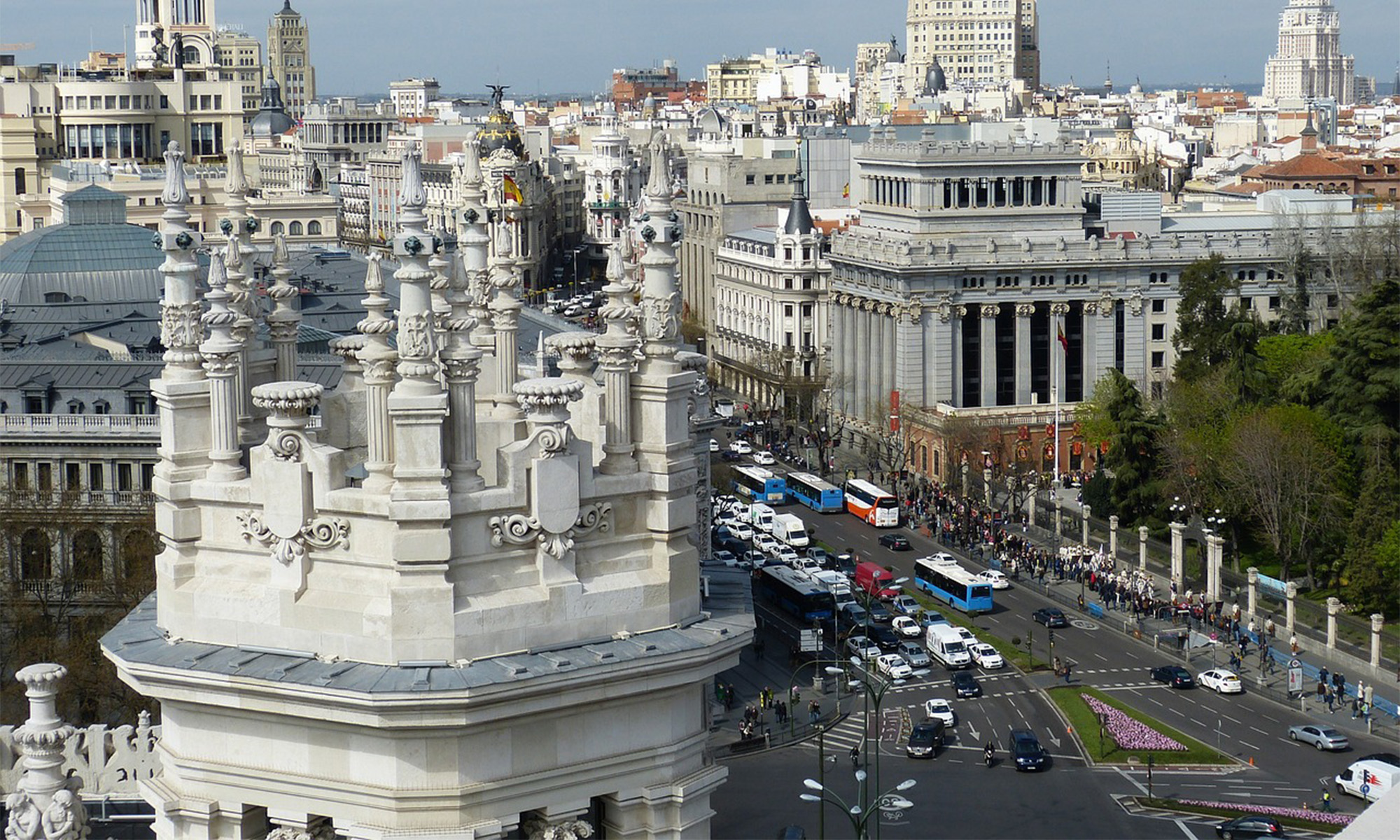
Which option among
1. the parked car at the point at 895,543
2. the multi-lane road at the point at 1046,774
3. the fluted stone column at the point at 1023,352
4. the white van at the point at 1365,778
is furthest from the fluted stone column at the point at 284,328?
the fluted stone column at the point at 1023,352

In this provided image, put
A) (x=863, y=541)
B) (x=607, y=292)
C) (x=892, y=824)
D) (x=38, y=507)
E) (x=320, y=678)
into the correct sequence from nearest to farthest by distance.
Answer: (x=320, y=678)
(x=607, y=292)
(x=892, y=824)
(x=38, y=507)
(x=863, y=541)

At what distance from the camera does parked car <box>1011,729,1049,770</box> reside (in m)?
68.5

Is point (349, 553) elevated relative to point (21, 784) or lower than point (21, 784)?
elevated

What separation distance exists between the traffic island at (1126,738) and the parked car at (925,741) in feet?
14.9

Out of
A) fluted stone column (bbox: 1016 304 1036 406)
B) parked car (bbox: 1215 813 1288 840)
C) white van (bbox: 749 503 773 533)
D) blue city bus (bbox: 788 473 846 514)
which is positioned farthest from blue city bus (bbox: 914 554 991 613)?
fluted stone column (bbox: 1016 304 1036 406)

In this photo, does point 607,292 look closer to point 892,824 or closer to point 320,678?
point 320,678

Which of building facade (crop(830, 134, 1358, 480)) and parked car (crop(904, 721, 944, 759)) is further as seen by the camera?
building facade (crop(830, 134, 1358, 480))

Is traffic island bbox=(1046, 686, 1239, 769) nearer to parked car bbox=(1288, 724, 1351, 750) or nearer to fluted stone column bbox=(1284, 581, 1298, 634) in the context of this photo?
parked car bbox=(1288, 724, 1351, 750)

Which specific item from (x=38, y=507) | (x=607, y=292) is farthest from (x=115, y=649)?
(x=38, y=507)

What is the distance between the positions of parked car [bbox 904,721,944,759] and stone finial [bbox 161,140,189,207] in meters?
53.4

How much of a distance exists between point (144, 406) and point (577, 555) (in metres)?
63.3

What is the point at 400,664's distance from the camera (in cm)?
1595

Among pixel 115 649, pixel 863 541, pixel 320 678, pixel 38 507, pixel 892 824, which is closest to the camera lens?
pixel 320 678

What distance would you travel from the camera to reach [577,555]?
16812 mm
